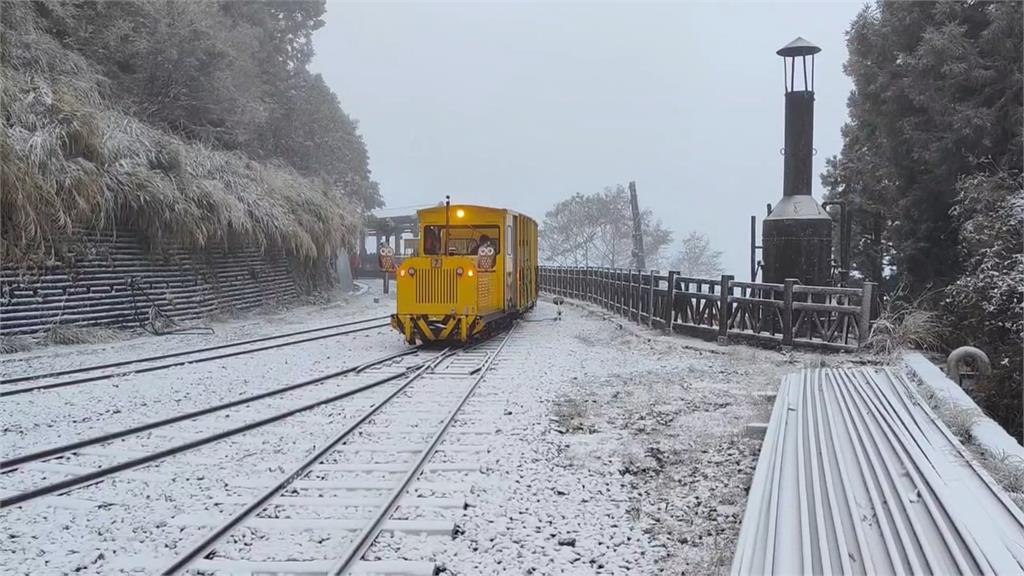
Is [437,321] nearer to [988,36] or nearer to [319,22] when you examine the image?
[988,36]

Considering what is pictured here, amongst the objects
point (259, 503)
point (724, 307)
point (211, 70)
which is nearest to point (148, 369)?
point (259, 503)

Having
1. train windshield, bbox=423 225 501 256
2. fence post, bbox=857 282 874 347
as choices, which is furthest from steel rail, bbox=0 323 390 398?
fence post, bbox=857 282 874 347

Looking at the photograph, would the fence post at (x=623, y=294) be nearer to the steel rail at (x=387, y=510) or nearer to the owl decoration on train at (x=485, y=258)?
the owl decoration on train at (x=485, y=258)

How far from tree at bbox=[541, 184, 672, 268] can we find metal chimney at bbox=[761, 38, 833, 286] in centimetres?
4151

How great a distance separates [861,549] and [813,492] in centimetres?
89

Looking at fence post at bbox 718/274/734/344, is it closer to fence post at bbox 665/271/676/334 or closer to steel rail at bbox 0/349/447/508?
fence post at bbox 665/271/676/334

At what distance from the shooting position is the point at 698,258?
65.7 meters

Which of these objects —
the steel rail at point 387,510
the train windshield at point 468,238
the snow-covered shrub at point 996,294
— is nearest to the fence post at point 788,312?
the snow-covered shrub at point 996,294

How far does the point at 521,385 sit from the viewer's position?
9.16m

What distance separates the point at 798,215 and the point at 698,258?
54016mm

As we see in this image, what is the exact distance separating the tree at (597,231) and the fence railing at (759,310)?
132 feet

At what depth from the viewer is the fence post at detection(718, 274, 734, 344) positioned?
12469 millimetres

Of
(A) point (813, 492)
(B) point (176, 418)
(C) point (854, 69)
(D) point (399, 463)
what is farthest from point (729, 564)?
(C) point (854, 69)

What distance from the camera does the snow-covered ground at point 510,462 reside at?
3.96m
